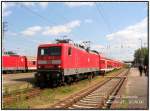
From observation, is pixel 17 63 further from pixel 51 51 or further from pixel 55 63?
pixel 55 63

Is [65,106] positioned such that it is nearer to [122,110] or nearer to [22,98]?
[122,110]

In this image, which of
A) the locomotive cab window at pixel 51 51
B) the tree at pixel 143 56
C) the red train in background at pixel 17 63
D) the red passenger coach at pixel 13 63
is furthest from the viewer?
the red train in background at pixel 17 63

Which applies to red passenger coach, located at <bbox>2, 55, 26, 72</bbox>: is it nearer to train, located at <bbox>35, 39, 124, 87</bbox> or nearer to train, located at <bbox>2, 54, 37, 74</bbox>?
train, located at <bbox>2, 54, 37, 74</bbox>

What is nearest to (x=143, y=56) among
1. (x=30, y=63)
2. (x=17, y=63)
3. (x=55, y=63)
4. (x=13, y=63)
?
(x=30, y=63)

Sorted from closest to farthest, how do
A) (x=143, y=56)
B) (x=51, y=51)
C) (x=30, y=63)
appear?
(x=51, y=51) < (x=30, y=63) < (x=143, y=56)

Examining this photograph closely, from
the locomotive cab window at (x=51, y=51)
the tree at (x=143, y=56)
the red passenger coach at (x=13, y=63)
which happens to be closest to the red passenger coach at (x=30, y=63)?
the red passenger coach at (x=13, y=63)

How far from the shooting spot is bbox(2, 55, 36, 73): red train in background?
50800 mm

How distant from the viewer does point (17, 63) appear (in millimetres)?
55562

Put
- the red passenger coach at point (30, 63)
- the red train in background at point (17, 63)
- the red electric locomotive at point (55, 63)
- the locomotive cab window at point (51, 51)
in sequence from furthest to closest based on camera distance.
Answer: the red passenger coach at point (30, 63), the red train in background at point (17, 63), the locomotive cab window at point (51, 51), the red electric locomotive at point (55, 63)

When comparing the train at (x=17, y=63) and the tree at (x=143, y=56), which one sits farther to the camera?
the train at (x=17, y=63)

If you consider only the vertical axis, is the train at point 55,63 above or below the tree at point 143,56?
below

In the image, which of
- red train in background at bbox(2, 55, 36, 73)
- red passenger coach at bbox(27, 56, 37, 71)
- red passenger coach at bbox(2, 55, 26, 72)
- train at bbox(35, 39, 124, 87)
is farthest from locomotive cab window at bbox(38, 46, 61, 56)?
red passenger coach at bbox(27, 56, 37, 71)

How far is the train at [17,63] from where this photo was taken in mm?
50844

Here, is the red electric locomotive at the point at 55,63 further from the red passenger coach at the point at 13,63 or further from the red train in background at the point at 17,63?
the red passenger coach at the point at 13,63
